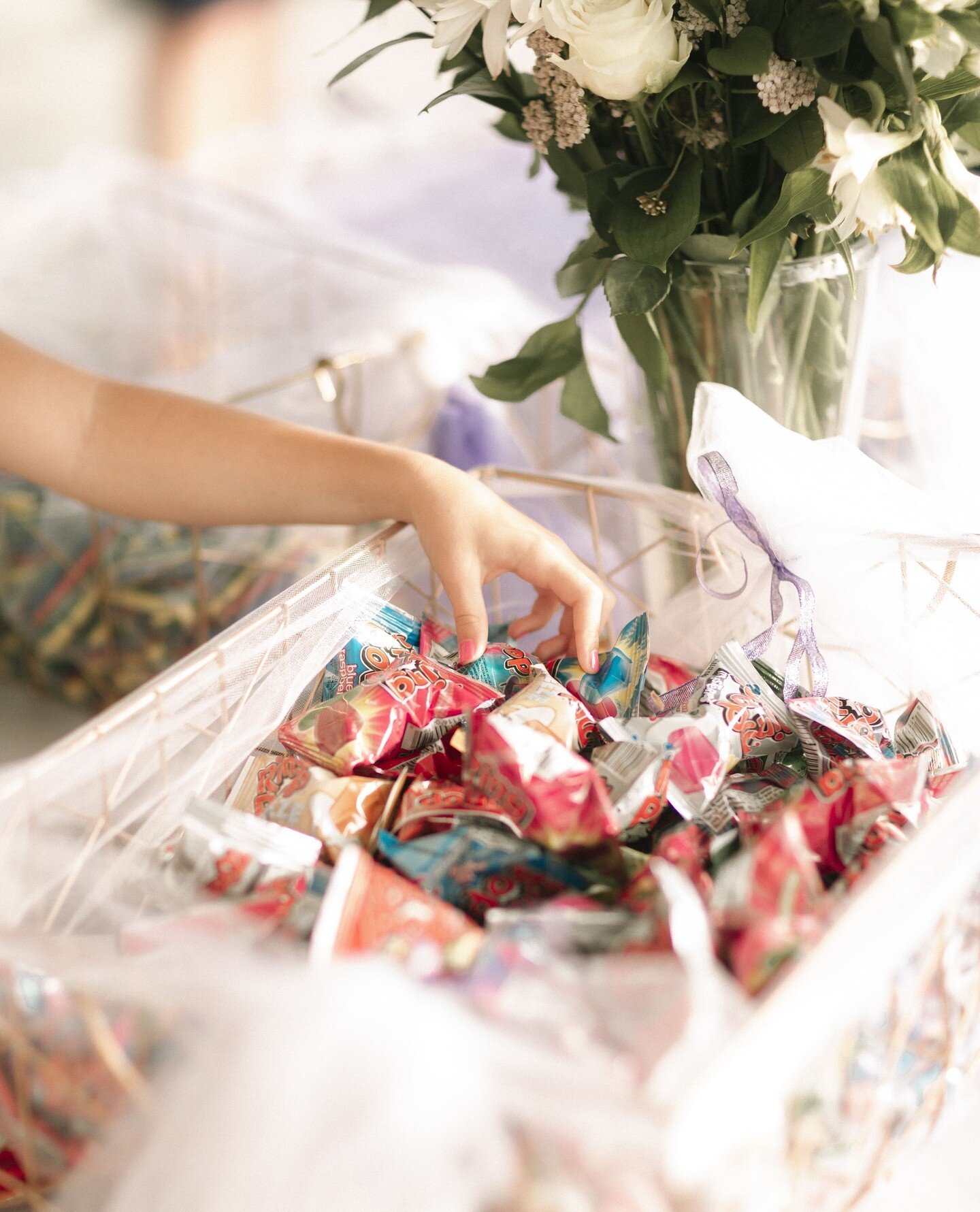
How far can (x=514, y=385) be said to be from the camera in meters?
0.72

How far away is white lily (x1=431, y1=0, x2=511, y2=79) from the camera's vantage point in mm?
558

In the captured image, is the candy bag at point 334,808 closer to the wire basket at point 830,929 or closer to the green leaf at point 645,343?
the wire basket at point 830,929

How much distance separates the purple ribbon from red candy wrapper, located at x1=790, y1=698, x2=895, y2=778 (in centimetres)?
2

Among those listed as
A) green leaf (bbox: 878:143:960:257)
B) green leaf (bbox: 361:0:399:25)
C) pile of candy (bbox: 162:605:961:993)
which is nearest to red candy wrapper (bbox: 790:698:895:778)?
pile of candy (bbox: 162:605:961:993)

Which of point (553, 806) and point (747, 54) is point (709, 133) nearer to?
point (747, 54)

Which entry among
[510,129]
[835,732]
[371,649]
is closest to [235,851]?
[371,649]

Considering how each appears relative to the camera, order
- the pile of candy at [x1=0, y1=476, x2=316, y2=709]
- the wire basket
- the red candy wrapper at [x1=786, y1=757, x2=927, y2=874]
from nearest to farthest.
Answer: the wire basket < the red candy wrapper at [x1=786, y1=757, x2=927, y2=874] < the pile of candy at [x1=0, y1=476, x2=316, y2=709]

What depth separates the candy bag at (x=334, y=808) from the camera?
0.47 metres

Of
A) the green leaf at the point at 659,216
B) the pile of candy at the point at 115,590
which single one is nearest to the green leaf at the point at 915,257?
the green leaf at the point at 659,216

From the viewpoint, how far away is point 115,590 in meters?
1.03

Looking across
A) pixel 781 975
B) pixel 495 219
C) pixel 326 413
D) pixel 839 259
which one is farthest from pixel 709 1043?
pixel 495 219

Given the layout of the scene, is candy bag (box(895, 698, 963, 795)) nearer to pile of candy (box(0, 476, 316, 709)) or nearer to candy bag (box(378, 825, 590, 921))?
candy bag (box(378, 825, 590, 921))

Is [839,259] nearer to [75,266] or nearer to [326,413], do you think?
[326,413]

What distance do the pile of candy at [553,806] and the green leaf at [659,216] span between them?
186 millimetres
